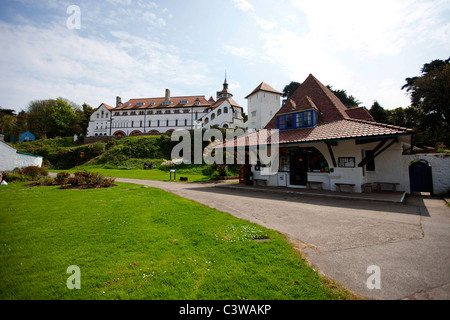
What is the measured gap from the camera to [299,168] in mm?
15133

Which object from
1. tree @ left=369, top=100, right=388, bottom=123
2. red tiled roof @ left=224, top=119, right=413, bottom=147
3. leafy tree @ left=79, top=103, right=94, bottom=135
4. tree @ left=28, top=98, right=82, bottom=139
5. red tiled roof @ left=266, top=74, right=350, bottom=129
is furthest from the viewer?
leafy tree @ left=79, top=103, right=94, bottom=135

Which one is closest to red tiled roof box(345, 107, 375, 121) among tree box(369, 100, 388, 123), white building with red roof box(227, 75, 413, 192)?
white building with red roof box(227, 75, 413, 192)

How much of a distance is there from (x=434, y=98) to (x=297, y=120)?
25.2 m

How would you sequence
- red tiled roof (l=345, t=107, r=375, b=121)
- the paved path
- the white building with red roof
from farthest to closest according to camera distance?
red tiled roof (l=345, t=107, r=375, b=121)
the white building with red roof
the paved path

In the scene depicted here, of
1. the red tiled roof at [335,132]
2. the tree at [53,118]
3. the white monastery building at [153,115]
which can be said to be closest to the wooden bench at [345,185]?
the red tiled roof at [335,132]

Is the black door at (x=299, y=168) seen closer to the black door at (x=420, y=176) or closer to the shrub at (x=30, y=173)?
the black door at (x=420, y=176)

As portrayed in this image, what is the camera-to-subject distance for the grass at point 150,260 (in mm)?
2826

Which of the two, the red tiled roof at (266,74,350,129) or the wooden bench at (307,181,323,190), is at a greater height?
the red tiled roof at (266,74,350,129)

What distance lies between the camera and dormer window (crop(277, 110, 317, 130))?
15403 millimetres

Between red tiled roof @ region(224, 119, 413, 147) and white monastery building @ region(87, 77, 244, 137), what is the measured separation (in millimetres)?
38306

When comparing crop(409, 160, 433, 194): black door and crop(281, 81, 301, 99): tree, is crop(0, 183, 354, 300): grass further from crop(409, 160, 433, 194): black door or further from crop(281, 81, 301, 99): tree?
crop(281, 81, 301, 99): tree

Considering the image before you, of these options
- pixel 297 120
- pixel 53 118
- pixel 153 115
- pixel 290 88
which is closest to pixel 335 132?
pixel 297 120
